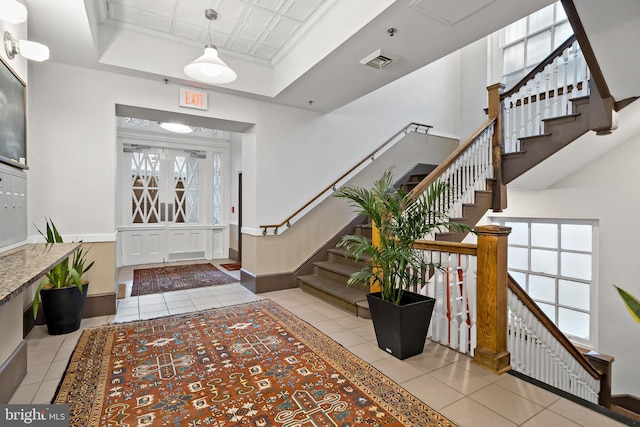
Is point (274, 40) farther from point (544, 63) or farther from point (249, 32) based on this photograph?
point (544, 63)

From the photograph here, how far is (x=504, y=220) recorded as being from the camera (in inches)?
213

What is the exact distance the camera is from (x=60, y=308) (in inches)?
119

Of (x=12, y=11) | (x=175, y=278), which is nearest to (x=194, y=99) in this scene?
(x=12, y=11)

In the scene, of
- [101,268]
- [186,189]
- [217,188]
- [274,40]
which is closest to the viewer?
[101,268]

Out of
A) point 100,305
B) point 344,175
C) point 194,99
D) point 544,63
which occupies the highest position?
point 544,63

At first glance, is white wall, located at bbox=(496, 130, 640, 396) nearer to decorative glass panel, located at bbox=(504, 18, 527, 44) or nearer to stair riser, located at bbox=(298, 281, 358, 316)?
decorative glass panel, located at bbox=(504, 18, 527, 44)

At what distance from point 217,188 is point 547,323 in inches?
272

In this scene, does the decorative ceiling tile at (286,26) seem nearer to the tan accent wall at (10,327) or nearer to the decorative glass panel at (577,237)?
the tan accent wall at (10,327)

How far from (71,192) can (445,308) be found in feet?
13.7

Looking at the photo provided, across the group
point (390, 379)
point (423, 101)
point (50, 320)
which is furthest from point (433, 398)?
point (423, 101)

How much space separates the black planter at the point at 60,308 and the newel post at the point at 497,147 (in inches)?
206

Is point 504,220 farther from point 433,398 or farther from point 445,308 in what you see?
point 433,398

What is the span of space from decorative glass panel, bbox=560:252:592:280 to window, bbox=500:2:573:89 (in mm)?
2923

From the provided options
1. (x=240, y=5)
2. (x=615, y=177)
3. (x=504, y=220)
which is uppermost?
(x=240, y=5)
